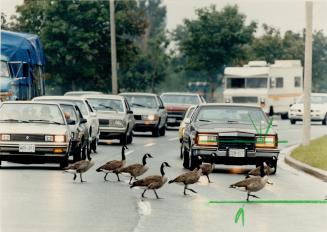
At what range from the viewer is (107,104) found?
37.8m

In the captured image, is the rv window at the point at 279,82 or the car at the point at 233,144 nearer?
the car at the point at 233,144

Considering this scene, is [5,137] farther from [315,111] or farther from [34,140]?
[315,111]

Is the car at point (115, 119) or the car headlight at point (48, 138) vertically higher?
the car headlight at point (48, 138)

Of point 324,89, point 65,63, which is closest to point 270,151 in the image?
point 65,63

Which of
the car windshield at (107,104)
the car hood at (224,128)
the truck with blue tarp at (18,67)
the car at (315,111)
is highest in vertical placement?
the truck with blue tarp at (18,67)

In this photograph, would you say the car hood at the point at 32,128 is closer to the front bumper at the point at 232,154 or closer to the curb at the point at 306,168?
the front bumper at the point at 232,154

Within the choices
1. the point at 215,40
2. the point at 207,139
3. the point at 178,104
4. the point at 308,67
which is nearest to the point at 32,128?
the point at 207,139

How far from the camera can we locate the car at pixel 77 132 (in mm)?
25422

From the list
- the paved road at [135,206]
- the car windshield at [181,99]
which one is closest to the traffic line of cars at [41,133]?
the paved road at [135,206]

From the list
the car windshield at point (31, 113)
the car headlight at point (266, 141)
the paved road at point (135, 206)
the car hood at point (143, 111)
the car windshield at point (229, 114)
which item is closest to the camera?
the paved road at point (135, 206)

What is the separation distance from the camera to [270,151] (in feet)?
76.8

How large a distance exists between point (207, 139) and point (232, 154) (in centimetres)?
62

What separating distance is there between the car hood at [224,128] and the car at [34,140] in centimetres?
294

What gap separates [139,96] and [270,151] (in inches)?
878
